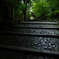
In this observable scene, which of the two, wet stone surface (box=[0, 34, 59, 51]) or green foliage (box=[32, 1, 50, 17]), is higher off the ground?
green foliage (box=[32, 1, 50, 17])

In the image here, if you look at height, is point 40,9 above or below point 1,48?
above

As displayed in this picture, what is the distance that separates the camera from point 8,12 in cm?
488

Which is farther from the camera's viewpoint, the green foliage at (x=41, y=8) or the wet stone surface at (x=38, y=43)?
the green foliage at (x=41, y=8)

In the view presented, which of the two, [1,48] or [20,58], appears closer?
[20,58]

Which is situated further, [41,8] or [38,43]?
[41,8]

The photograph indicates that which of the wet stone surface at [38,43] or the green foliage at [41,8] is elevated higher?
the green foliage at [41,8]

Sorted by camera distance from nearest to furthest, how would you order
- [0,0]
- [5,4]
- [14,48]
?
1. [14,48]
2. [0,0]
3. [5,4]

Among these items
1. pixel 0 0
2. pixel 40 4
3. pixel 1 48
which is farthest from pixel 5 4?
pixel 40 4

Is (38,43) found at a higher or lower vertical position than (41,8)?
lower

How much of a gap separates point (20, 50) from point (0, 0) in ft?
12.2

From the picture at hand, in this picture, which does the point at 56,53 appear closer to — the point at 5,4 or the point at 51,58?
the point at 51,58

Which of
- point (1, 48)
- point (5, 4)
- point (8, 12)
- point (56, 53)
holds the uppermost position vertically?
point (5, 4)

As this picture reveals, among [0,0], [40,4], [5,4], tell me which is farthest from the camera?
[40,4]

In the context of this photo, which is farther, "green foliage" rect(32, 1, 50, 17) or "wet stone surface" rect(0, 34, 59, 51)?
"green foliage" rect(32, 1, 50, 17)
